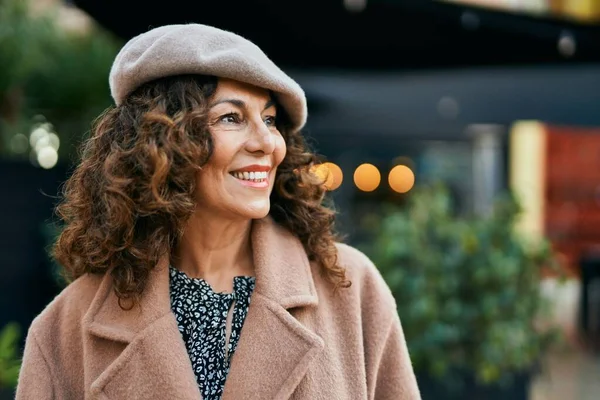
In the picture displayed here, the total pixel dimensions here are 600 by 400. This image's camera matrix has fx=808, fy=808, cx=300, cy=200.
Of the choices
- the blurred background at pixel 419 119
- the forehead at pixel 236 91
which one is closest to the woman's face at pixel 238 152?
the forehead at pixel 236 91

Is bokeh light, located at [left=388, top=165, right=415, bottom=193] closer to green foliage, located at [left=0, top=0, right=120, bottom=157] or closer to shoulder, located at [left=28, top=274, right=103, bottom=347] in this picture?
green foliage, located at [left=0, top=0, right=120, bottom=157]

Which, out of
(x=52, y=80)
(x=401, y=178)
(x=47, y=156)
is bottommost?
(x=401, y=178)

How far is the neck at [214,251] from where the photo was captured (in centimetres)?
199

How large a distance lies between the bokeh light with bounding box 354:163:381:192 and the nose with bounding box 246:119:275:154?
241 inches

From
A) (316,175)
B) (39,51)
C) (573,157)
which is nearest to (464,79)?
(39,51)

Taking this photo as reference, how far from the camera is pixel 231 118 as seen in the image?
1853 millimetres

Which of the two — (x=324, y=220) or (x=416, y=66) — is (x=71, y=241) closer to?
(x=324, y=220)

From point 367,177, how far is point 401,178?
1.41 ft

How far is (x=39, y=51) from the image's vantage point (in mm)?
5762

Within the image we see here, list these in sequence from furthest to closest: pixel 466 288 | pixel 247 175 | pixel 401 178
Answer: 1. pixel 401 178
2. pixel 466 288
3. pixel 247 175

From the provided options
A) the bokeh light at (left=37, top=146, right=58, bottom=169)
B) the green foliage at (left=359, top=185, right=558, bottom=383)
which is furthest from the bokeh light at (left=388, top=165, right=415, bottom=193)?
the green foliage at (left=359, top=185, right=558, bottom=383)

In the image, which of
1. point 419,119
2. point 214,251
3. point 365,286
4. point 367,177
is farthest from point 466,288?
point 367,177

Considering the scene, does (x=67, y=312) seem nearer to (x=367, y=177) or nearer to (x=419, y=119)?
(x=419, y=119)

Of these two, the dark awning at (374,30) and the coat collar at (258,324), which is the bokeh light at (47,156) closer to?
the dark awning at (374,30)
